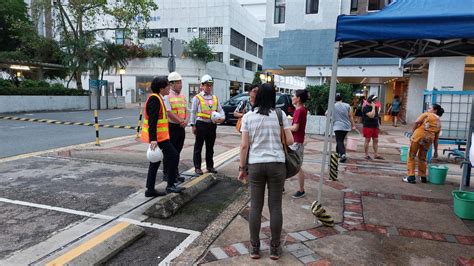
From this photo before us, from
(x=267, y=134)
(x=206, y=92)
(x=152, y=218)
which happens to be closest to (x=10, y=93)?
(x=206, y=92)

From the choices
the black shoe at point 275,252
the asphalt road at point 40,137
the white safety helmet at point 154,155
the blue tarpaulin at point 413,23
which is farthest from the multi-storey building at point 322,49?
the black shoe at point 275,252

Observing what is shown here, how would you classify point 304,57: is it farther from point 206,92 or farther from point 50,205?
point 50,205

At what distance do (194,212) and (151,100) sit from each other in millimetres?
1567

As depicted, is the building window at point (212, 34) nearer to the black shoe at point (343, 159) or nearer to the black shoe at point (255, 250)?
the black shoe at point (343, 159)

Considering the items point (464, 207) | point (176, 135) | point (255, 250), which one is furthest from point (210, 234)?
point (464, 207)

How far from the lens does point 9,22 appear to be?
88.9ft

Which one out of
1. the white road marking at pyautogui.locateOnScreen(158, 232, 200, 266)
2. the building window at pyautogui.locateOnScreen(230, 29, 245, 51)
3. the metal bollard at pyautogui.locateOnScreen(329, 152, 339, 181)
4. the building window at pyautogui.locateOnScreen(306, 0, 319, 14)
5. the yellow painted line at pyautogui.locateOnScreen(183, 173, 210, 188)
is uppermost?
the building window at pyautogui.locateOnScreen(230, 29, 245, 51)

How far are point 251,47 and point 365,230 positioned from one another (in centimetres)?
4646

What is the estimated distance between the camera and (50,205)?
4.45m

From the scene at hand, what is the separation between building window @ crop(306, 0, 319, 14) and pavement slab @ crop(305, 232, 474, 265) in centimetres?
1709

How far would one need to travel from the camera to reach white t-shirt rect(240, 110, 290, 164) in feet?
10.4

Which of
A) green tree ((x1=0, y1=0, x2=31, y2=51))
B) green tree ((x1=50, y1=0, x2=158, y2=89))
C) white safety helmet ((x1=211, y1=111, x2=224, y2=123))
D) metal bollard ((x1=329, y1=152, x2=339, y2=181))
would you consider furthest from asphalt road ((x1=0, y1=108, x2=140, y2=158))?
green tree ((x1=0, y1=0, x2=31, y2=51))

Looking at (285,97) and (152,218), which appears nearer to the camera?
(152,218)

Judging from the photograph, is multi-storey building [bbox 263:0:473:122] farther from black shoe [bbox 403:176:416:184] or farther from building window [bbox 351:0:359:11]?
black shoe [bbox 403:176:416:184]
